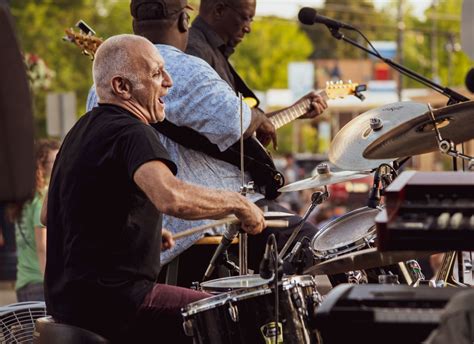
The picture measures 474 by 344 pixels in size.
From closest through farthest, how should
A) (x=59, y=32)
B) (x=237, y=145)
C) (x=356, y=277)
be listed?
1. (x=356, y=277)
2. (x=237, y=145)
3. (x=59, y=32)

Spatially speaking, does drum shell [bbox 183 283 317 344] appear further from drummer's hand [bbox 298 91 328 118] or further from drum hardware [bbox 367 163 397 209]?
drummer's hand [bbox 298 91 328 118]

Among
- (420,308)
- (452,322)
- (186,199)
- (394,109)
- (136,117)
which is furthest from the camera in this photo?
(394,109)

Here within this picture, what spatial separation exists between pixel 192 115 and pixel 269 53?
58.1 meters

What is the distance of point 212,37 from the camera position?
646 centimetres

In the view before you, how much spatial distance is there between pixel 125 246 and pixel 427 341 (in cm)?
159

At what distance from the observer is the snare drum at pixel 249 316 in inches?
172

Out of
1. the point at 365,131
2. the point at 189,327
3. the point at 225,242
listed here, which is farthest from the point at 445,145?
the point at 189,327

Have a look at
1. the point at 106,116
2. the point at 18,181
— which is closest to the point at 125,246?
the point at 106,116

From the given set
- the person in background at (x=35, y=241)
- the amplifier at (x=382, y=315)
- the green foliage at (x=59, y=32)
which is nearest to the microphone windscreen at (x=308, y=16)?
the person in background at (x=35, y=241)

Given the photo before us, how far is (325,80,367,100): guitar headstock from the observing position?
23.2ft

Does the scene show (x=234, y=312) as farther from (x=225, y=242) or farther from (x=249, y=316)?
(x=225, y=242)

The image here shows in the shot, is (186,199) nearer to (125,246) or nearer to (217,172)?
(125,246)

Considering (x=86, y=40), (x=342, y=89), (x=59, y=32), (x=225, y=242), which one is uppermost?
(x=59, y=32)

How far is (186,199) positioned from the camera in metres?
4.23
